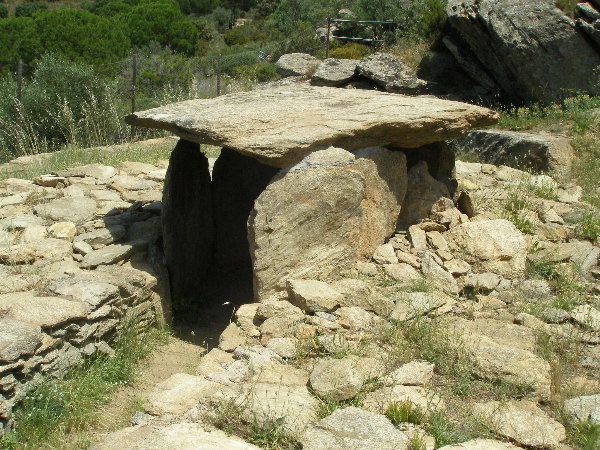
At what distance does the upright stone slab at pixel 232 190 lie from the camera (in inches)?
254

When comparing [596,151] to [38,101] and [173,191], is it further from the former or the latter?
[38,101]

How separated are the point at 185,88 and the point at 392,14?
20.4ft

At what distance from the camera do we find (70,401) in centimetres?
375

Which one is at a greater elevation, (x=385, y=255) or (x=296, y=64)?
(x=296, y=64)

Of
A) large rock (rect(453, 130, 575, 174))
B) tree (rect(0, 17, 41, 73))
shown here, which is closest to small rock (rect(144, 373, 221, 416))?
large rock (rect(453, 130, 575, 174))

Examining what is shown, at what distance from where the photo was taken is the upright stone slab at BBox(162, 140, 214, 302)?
549 cm

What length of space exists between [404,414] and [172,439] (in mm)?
1020

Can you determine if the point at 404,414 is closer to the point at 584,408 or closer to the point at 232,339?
the point at 584,408

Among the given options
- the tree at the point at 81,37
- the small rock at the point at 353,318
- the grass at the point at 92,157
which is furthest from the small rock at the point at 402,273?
the tree at the point at 81,37

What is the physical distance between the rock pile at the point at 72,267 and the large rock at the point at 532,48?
5.91 metres

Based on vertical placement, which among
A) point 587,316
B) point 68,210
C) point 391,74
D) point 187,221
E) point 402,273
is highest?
point 391,74

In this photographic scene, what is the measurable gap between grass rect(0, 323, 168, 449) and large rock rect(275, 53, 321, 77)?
40.0 ft

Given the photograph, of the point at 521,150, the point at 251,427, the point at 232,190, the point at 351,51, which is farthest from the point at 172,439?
the point at 351,51

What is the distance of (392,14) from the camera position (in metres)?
17.7
